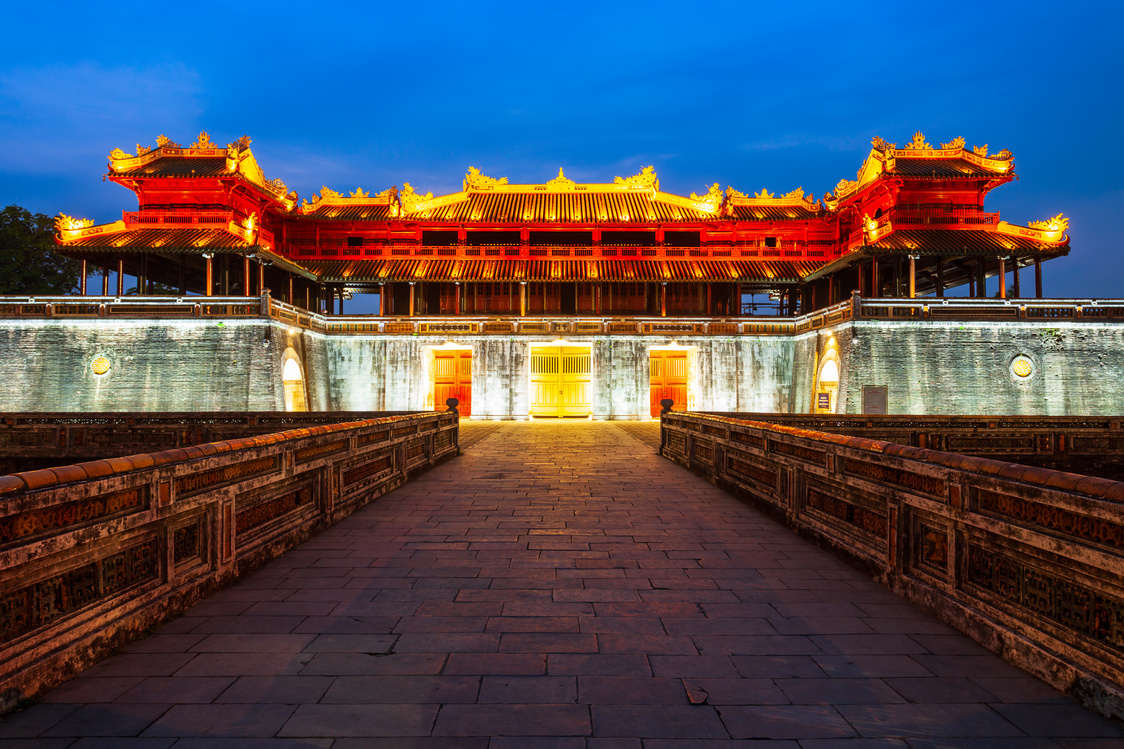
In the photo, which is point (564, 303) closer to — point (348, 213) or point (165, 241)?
A: point (348, 213)

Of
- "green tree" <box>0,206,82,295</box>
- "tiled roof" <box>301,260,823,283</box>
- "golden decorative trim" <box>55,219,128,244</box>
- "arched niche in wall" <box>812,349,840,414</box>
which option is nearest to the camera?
"arched niche in wall" <box>812,349,840,414</box>

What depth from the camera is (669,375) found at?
22812 millimetres

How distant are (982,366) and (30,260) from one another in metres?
43.3

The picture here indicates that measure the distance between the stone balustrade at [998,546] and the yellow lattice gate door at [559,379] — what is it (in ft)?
56.9

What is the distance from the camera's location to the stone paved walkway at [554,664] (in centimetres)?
234

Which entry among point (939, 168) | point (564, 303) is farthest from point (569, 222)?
point (939, 168)

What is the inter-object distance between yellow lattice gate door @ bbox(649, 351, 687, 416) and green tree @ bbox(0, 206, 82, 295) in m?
29.1

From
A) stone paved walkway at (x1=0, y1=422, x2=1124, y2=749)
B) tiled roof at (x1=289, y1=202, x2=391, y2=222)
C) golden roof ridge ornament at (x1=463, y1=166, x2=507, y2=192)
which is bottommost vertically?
stone paved walkway at (x1=0, y1=422, x2=1124, y2=749)

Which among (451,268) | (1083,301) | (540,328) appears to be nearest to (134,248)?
(451,268)

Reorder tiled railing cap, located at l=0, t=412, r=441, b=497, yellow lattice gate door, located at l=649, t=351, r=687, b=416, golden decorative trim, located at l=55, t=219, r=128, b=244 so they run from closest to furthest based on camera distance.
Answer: tiled railing cap, located at l=0, t=412, r=441, b=497 < golden decorative trim, located at l=55, t=219, r=128, b=244 < yellow lattice gate door, located at l=649, t=351, r=687, b=416

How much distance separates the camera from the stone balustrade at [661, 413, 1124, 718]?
8.25ft

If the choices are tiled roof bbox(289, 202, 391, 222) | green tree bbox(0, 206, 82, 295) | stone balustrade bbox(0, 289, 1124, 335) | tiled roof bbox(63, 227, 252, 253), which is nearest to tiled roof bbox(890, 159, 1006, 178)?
stone balustrade bbox(0, 289, 1124, 335)

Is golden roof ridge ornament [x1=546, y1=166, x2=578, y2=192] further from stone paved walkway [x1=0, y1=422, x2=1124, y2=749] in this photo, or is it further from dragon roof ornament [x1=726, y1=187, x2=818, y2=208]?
stone paved walkway [x1=0, y1=422, x2=1124, y2=749]

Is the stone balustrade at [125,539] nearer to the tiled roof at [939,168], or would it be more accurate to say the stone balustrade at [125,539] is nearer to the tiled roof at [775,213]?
the tiled roof at [939,168]
